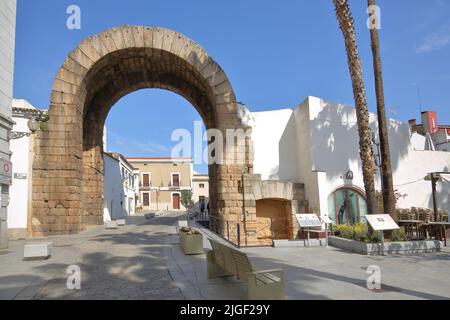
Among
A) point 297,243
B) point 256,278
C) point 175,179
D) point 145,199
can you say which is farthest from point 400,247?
point 145,199

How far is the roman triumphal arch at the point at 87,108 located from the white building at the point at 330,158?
1643 millimetres

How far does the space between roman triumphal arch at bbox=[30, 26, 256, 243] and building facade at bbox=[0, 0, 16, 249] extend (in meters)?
3.61

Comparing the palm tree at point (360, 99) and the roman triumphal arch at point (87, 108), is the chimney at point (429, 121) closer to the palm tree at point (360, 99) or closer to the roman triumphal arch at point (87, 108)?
the palm tree at point (360, 99)

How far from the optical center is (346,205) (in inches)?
642

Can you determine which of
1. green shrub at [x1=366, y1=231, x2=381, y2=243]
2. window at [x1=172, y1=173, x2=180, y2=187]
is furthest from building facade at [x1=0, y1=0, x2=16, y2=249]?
window at [x1=172, y1=173, x2=180, y2=187]

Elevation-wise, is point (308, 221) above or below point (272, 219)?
above

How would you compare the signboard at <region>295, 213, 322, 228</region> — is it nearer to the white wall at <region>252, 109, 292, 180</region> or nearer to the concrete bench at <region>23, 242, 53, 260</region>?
the white wall at <region>252, 109, 292, 180</region>

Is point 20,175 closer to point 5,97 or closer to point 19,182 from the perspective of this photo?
point 19,182

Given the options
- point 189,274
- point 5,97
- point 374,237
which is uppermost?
point 5,97

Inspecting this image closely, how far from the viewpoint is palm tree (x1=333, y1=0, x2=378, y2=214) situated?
1229 centimetres

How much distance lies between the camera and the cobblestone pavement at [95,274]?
588cm

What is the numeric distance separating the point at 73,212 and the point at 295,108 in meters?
11.8

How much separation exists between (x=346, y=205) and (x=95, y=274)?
12.3 metres
